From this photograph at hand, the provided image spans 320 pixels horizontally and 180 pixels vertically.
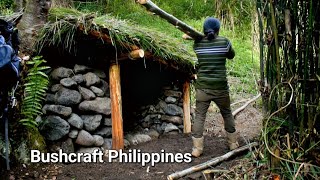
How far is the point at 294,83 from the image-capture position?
2615 mm

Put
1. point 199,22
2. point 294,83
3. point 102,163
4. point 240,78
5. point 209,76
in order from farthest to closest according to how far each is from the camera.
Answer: point 199,22, point 240,78, point 102,163, point 209,76, point 294,83

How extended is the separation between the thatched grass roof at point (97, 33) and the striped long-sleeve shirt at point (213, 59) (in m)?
1.08

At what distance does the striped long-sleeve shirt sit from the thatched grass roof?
108 cm

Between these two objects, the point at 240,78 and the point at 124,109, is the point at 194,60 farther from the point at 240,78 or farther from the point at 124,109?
the point at 240,78

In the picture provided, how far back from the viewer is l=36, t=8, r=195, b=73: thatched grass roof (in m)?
5.53

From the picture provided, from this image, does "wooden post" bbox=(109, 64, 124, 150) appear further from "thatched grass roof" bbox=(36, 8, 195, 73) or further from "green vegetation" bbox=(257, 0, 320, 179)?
"green vegetation" bbox=(257, 0, 320, 179)

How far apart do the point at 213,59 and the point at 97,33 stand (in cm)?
166

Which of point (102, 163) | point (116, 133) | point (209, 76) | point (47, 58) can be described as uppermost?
point (47, 58)

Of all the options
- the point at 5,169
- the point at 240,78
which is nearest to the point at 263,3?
the point at 5,169

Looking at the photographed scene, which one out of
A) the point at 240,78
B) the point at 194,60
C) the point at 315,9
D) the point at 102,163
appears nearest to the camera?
the point at 315,9

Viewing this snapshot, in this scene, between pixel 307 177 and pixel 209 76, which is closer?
pixel 307 177

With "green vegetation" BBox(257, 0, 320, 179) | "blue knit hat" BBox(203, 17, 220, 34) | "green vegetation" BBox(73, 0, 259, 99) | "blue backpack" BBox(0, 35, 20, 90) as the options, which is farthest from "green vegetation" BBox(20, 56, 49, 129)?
"green vegetation" BBox(73, 0, 259, 99)

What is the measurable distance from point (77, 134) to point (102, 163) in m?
0.63

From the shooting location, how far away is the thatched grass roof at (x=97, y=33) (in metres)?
5.53
